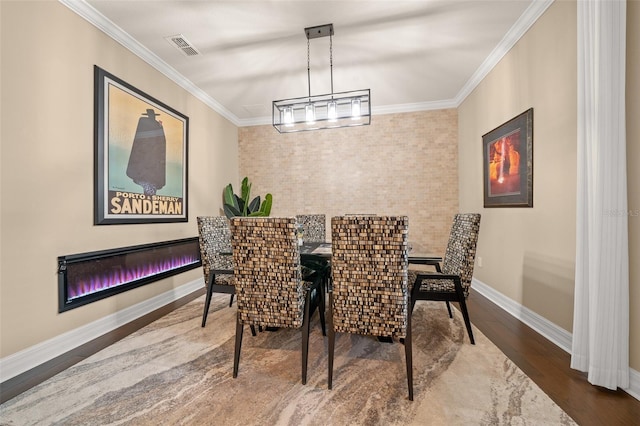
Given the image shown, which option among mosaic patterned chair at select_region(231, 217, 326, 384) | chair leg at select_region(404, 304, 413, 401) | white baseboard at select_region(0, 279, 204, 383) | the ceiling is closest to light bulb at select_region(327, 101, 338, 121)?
the ceiling

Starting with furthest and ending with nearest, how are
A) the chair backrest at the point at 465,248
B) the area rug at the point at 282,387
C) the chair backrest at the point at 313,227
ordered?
1. the chair backrest at the point at 313,227
2. the chair backrest at the point at 465,248
3. the area rug at the point at 282,387

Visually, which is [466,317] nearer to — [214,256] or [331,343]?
[331,343]

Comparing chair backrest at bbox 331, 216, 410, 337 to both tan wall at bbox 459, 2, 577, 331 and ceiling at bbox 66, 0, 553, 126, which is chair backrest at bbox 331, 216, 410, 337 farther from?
ceiling at bbox 66, 0, 553, 126

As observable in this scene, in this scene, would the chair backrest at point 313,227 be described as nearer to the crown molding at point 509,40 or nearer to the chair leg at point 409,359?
the chair leg at point 409,359

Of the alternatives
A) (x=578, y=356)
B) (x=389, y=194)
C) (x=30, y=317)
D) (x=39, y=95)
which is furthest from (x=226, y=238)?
(x=578, y=356)

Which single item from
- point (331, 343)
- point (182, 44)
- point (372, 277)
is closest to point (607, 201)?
point (372, 277)

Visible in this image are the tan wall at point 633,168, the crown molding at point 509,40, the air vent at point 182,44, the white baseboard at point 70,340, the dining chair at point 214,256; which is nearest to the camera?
the tan wall at point 633,168

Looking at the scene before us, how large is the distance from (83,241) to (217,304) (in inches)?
58.7

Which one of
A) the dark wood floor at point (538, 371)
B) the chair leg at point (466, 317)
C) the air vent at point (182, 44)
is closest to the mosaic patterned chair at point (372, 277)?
the chair leg at point (466, 317)

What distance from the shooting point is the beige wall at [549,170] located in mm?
1577

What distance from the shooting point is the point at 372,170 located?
467 centimetres

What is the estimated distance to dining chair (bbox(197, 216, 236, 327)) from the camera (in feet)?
8.09

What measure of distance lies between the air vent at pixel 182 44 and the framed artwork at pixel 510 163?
11.5 feet

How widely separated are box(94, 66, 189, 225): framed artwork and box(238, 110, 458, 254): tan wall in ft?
5.83
